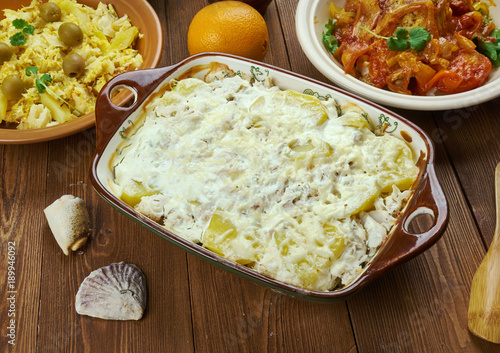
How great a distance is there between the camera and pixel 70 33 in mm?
1844

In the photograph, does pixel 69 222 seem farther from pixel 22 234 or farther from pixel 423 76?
pixel 423 76

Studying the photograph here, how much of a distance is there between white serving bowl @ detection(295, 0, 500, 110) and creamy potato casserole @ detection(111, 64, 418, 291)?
0.20 metres

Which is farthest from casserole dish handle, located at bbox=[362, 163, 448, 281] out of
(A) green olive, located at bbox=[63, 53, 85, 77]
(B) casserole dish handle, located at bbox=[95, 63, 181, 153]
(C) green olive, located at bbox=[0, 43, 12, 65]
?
(C) green olive, located at bbox=[0, 43, 12, 65]

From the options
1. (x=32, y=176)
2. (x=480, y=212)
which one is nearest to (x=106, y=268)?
(x=32, y=176)

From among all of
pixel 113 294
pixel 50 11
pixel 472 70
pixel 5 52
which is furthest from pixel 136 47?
pixel 472 70

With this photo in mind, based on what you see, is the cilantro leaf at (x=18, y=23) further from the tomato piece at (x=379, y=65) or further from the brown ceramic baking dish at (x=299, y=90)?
the tomato piece at (x=379, y=65)

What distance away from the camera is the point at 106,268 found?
59.7 inches

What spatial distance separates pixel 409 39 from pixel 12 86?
152 cm

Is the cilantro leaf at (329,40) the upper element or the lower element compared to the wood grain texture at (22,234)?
upper

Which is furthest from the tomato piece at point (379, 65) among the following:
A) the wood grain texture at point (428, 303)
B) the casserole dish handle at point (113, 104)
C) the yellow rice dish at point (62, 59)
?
the yellow rice dish at point (62, 59)

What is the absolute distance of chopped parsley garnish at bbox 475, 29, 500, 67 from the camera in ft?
5.75

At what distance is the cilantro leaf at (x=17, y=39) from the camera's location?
1.85 meters

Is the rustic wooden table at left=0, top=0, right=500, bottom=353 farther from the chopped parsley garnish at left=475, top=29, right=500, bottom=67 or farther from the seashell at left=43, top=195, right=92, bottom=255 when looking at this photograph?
the chopped parsley garnish at left=475, top=29, right=500, bottom=67

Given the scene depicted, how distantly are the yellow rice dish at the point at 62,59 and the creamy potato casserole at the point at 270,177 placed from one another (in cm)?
43
